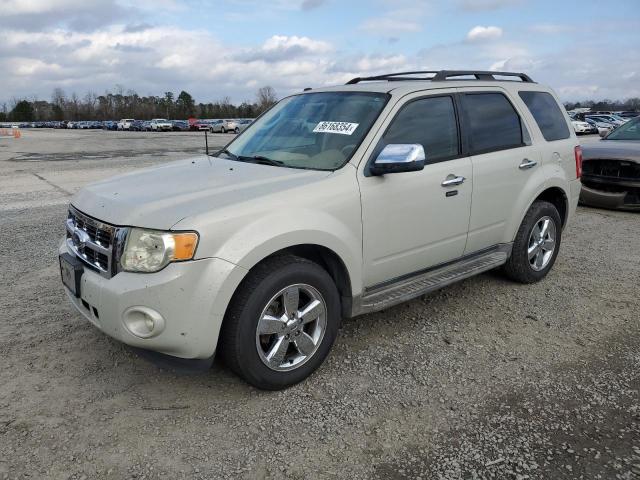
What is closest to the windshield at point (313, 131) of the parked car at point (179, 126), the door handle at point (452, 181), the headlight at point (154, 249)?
the door handle at point (452, 181)

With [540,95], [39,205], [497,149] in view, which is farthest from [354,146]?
[39,205]

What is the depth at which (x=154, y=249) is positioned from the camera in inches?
108

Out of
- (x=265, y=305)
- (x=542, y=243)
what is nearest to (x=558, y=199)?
(x=542, y=243)

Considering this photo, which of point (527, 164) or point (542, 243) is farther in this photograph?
point (542, 243)

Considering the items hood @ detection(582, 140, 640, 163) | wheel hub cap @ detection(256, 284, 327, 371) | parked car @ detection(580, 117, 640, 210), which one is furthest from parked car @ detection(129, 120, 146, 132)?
wheel hub cap @ detection(256, 284, 327, 371)

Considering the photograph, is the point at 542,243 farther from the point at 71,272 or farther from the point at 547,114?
the point at 71,272

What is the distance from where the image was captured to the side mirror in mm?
3248

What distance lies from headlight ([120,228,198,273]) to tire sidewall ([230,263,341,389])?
1.48 feet

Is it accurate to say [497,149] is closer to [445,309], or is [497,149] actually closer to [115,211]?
[445,309]

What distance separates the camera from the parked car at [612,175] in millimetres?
8156

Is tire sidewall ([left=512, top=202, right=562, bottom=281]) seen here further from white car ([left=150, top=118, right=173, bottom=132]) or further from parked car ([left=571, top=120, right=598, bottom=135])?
white car ([left=150, top=118, right=173, bottom=132])

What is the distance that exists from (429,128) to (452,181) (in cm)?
43

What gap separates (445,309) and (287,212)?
202cm

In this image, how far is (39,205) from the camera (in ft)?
29.2
